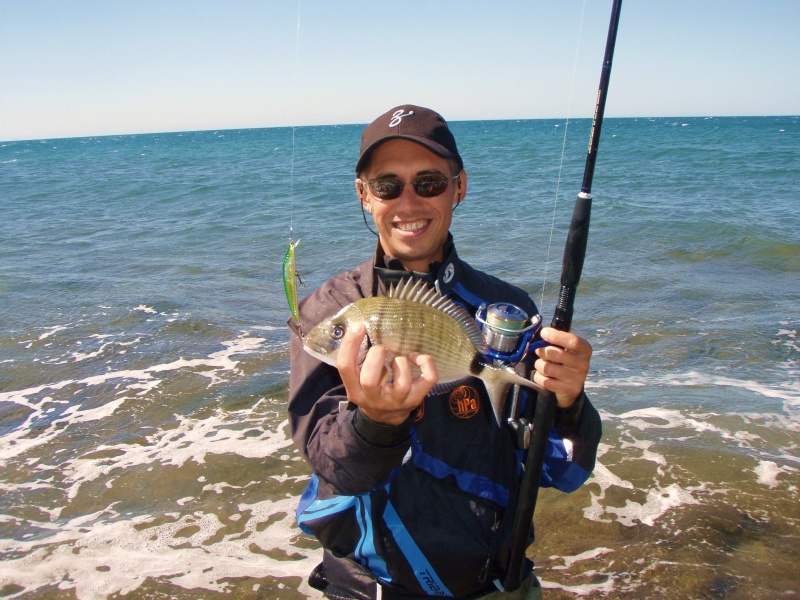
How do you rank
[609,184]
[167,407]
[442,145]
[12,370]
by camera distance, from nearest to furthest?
[442,145], [167,407], [12,370], [609,184]

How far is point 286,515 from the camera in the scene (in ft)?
15.7

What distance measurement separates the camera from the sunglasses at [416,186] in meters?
2.61

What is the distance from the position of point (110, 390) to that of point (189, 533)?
3238 millimetres

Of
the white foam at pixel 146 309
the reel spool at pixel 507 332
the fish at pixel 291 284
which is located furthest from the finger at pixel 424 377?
the white foam at pixel 146 309

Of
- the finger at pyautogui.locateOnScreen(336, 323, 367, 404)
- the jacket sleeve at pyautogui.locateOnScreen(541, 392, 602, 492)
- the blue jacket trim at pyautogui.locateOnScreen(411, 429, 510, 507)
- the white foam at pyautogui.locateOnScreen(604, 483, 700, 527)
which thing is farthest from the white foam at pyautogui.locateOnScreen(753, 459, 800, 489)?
the finger at pyautogui.locateOnScreen(336, 323, 367, 404)

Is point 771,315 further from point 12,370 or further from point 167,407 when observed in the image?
point 12,370

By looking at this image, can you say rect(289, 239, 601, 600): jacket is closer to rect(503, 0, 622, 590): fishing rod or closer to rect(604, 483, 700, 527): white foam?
rect(503, 0, 622, 590): fishing rod

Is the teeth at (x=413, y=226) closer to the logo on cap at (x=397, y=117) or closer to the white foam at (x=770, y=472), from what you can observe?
the logo on cap at (x=397, y=117)

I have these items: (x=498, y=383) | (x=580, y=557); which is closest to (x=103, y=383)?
(x=580, y=557)

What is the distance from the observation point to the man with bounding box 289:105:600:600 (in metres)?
1.96

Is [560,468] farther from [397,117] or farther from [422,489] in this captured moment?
[397,117]

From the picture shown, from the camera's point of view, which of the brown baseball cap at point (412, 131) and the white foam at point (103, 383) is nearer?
the brown baseball cap at point (412, 131)

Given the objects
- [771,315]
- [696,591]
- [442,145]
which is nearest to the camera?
[442,145]

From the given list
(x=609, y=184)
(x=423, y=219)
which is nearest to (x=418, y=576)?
(x=423, y=219)
